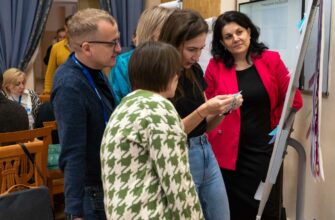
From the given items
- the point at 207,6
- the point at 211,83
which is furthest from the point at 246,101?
the point at 207,6

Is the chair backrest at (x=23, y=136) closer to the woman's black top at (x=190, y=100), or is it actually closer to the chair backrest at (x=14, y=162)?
the chair backrest at (x=14, y=162)

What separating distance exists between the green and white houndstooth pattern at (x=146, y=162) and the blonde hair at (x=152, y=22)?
1.45ft

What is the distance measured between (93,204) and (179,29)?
700 mm

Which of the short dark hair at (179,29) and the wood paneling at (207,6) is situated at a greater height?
the wood paneling at (207,6)

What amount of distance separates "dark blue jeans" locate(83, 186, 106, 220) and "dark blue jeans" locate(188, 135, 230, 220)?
1.28ft

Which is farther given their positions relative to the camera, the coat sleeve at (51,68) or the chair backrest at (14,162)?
the coat sleeve at (51,68)

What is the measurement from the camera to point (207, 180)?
5.42ft

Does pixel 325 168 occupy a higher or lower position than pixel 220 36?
lower

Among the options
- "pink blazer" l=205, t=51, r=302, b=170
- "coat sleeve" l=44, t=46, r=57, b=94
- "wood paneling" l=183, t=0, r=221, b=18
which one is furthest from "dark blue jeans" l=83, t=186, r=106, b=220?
"coat sleeve" l=44, t=46, r=57, b=94

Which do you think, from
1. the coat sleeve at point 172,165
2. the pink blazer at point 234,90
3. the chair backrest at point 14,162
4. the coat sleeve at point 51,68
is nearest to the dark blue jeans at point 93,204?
the coat sleeve at point 172,165

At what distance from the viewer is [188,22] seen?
1550mm

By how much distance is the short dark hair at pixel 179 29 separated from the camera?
1.54 metres

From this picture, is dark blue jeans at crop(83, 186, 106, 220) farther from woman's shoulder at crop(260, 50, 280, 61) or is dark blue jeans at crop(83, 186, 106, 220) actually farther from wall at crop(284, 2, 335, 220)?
wall at crop(284, 2, 335, 220)

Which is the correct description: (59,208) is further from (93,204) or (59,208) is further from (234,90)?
(93,204)
